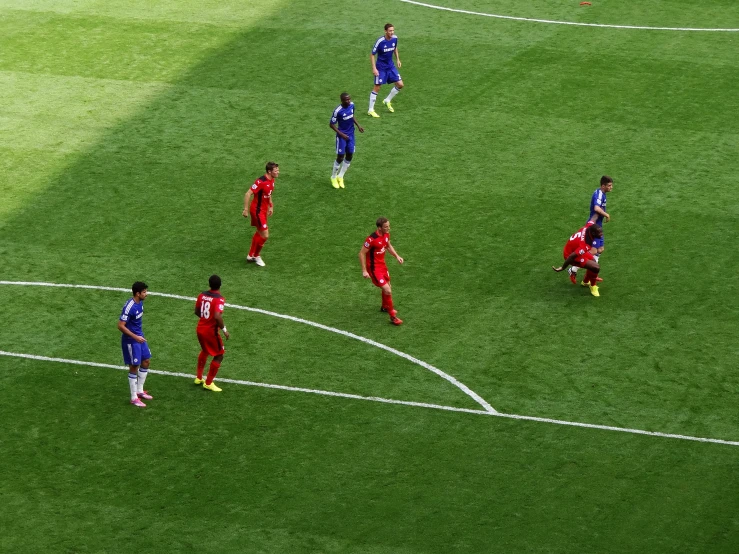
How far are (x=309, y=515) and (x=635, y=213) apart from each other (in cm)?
1257

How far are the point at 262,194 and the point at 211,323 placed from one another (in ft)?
16.9

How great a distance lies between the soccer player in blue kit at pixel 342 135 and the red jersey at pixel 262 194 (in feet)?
11.6

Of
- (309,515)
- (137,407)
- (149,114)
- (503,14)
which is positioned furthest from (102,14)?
(309,515)

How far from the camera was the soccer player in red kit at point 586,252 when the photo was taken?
913 inches

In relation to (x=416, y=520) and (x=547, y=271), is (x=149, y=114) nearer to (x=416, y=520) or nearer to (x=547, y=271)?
(x=547, y=271)

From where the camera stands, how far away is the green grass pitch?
1750 centimetres

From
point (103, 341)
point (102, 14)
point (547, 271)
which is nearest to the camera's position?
point (103, 341)

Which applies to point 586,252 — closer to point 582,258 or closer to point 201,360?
point 582,258

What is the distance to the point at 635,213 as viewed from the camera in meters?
26.9

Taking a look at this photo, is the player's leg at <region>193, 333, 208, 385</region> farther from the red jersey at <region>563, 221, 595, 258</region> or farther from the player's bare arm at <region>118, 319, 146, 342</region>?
the red jersey at <region>563, 221, 595, 258</region>

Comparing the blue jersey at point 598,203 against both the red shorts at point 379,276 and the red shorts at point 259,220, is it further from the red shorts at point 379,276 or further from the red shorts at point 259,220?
the red shorts at point 259,220

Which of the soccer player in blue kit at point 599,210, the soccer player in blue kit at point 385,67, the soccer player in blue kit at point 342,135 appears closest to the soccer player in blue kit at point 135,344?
the soccer player in blue kit at point 599,210

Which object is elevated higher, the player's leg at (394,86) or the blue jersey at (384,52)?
the blue jersey at (384,52)

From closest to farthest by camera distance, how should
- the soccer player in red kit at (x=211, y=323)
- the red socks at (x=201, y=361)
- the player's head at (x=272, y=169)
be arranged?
the soccer player in red kit at (x=211, y=323) < the red socks at (x=201, y=361) < the player's head at (x=272, y=169)
